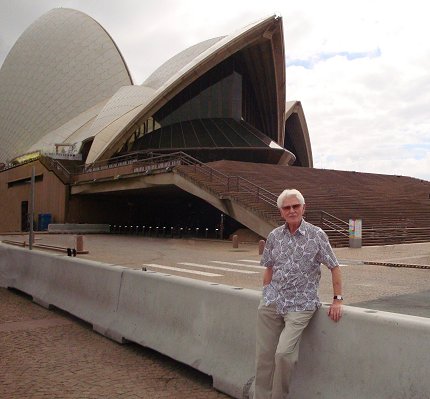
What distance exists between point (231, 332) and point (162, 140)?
38250 mm

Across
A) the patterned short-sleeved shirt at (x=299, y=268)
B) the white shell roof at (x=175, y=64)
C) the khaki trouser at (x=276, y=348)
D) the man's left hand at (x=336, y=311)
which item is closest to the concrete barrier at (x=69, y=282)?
the khaki trouser at (x=276, y=348)

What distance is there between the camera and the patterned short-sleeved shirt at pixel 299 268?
331 cm

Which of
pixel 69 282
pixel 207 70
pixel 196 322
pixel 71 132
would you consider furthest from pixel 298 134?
pixel 196 322

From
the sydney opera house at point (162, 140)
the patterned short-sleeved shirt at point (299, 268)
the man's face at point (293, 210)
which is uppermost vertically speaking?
the sydney opera house at point (162, 140)

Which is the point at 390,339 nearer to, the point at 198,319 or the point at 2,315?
the point at 198,319

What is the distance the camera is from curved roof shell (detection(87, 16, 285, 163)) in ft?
129

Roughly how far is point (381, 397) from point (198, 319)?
1.99 metres

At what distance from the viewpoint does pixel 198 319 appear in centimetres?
459

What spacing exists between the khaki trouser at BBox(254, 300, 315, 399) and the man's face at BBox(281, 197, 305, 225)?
1.98 feet

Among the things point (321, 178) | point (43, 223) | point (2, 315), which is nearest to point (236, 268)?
point (2, 315)

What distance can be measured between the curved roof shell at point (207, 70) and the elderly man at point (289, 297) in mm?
36464

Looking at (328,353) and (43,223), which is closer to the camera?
(328,353)

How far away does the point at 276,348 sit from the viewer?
11.0 ft

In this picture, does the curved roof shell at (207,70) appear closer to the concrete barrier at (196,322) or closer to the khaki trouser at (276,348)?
the concrete barrier at (196,322)
